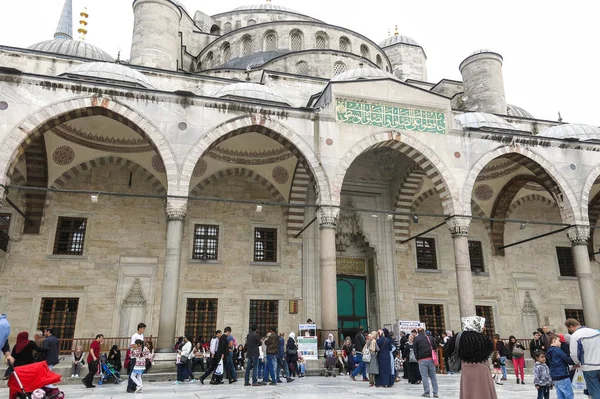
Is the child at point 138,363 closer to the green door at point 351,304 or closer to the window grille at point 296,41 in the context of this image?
the green door at point 351,304

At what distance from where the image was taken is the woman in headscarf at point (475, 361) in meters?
3.41

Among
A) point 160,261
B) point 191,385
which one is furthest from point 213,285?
point 191,385

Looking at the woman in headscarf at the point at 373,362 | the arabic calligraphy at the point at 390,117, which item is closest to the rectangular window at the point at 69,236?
the arabic calligraphy at the point at 390,117

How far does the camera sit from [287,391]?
6.43 meters

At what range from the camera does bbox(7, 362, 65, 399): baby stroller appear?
4.32 meters

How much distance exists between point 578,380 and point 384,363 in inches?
115

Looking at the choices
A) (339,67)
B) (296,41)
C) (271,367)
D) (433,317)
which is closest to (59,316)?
(271,367)

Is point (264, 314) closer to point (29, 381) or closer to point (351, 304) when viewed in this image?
point (351, 304)

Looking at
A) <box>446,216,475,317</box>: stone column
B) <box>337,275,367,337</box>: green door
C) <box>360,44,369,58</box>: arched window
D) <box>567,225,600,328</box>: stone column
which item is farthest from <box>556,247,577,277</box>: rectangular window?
<box>360,44,369,58</box>: arched window

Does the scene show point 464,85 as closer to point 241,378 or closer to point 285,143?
point 285,143

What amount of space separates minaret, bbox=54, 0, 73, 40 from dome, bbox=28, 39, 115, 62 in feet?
55.2

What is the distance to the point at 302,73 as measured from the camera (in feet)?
53.2

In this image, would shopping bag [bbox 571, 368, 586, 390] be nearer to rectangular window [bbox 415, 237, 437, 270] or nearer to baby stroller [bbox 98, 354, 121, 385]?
baby stroller [bbox 98, 354, 121, 385]

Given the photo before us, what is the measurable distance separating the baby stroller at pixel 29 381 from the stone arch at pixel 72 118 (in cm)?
540
